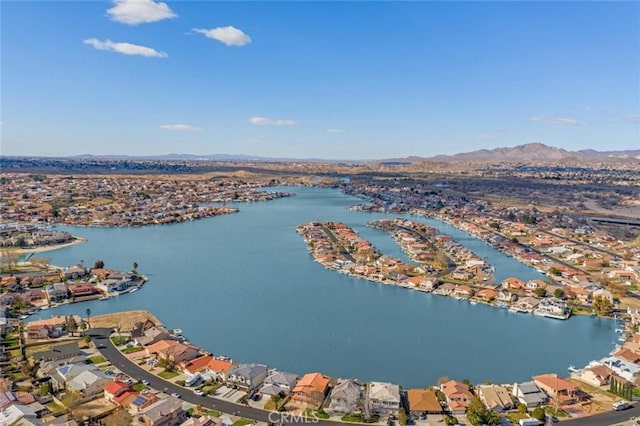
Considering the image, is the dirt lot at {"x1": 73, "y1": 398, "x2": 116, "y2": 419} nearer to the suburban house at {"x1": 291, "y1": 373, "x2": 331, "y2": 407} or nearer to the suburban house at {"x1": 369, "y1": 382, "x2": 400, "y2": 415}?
the suburban house at {"x1": 291, "y1": 373, "x2": 331, "y2": 407}

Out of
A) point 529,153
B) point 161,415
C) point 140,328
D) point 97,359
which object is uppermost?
point 529,153

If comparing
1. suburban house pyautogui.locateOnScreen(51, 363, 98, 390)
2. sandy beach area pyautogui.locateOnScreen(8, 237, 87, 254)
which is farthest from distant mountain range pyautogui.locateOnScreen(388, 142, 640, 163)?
suburban house pyautogui.locateOnScreen(51, 363, 98, 390)

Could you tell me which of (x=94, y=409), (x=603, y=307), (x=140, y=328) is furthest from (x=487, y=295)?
(x=94, y=409)

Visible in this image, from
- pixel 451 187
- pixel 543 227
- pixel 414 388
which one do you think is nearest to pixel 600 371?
pixel 414 388

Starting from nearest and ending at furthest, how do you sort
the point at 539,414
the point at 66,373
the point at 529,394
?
the point at 539,414 < the point at 529,394 < the point at 66,373

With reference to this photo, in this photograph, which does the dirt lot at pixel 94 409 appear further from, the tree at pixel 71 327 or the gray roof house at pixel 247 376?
the tree at pixel 71 327

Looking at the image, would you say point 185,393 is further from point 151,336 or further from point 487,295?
point 487,295
